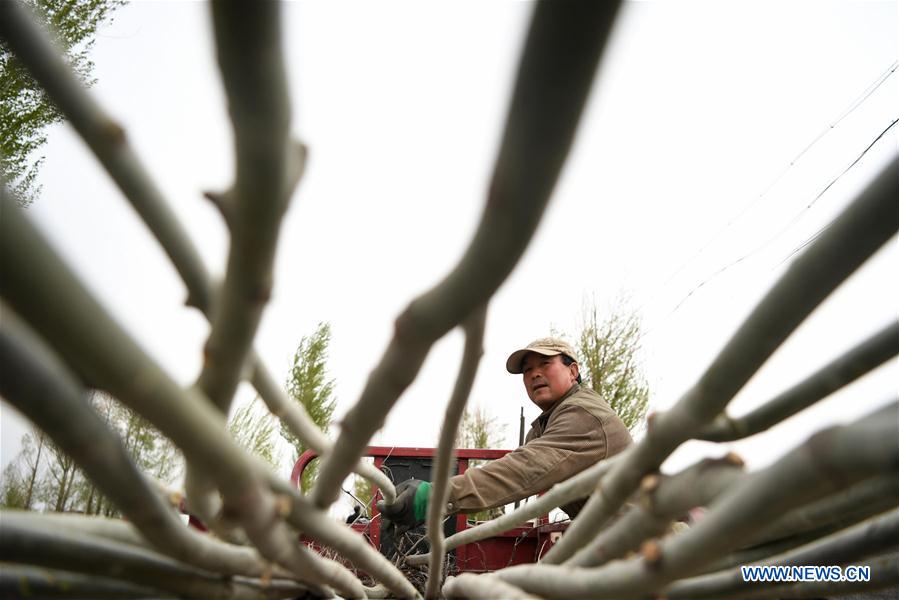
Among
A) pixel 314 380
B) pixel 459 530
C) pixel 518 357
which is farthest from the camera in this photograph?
pixel 314 380

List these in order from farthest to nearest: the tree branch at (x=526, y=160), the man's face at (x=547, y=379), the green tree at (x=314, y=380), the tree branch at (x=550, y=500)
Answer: the green tree at (x=314, y=380) → the man's face at (x=547, y=379) → the tree branch at (x=550, y=500) → the tree branch at (x=526, y=160)

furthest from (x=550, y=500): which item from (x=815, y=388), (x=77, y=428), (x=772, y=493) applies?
(x=77, y=428)

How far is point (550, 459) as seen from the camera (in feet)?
6.41

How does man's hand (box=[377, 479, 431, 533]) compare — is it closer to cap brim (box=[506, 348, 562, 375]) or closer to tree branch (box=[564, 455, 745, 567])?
tree branch (box=[564, 455, 745, 567])

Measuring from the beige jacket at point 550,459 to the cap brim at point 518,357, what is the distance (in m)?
0.44

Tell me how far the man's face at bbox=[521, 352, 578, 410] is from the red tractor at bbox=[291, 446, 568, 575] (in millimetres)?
549

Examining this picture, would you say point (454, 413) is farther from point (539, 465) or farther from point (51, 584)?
point (539, 465)

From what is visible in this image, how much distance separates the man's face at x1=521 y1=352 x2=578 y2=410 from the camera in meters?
2.69

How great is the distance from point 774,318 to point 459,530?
9.97ft

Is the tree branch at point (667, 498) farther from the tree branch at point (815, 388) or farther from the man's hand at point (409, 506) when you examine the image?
the man's hand at point (409, 506)

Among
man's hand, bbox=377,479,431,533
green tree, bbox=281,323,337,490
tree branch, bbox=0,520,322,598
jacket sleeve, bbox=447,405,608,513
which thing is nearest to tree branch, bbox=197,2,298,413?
tree branch, bbox=0,520,322,598

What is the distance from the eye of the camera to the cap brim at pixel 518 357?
2.71 meters

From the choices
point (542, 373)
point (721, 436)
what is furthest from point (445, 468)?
point (542, 373)

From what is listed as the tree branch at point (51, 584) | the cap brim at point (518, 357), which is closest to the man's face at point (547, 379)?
the cap brim at point (518, 357)
